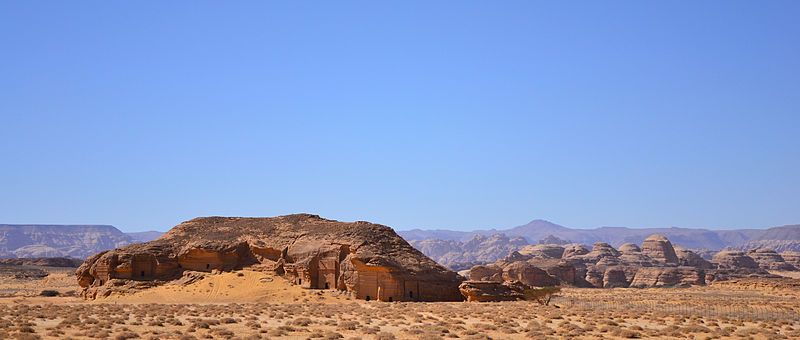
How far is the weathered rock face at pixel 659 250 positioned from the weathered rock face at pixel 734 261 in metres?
6.03

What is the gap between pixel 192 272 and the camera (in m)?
49.6

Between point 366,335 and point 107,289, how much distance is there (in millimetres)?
24669

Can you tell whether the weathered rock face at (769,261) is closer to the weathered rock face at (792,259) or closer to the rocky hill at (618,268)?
the rocky hill at (618,268)

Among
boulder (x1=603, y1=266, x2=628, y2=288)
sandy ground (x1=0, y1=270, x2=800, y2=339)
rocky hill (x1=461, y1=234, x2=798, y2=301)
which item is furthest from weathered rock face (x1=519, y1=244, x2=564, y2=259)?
sandy ground (x1=0, y1=270, x2=800, y2=339)

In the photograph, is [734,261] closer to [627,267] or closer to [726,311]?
[627,267]

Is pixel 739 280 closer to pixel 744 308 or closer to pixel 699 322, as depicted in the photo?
pixel 744 308

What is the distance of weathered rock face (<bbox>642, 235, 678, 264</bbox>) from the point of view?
11866 centimetres

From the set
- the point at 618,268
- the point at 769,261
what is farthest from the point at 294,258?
the point at 769,261

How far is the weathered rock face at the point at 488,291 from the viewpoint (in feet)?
148

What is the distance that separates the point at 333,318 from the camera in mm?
35250

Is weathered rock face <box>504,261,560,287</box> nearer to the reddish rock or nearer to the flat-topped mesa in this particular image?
the reddish rock

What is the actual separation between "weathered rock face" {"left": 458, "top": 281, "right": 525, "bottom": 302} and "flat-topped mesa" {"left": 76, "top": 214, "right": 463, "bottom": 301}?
1282mm

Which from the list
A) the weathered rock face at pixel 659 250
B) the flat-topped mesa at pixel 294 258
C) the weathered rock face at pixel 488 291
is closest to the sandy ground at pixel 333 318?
the flat-topped mesa at pixel 294 258

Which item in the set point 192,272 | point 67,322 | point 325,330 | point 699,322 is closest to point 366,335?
point 325,330
